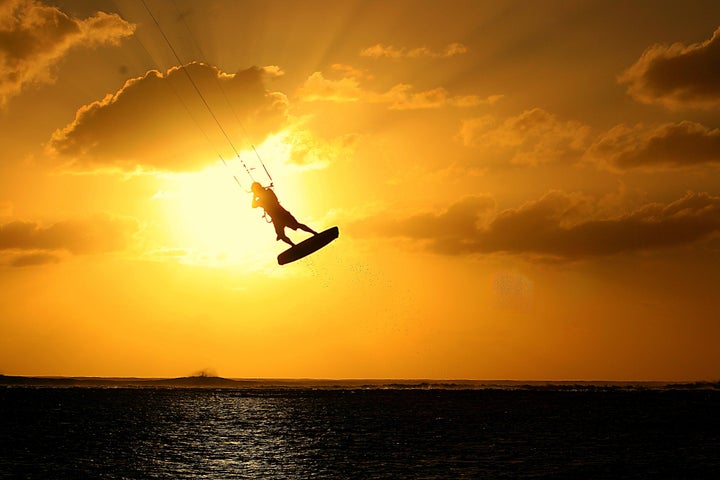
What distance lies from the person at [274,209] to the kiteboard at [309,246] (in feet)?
4.35

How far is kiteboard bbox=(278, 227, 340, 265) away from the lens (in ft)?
113

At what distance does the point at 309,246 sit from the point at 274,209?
3256 mm

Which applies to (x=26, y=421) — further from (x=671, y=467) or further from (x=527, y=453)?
(x=671, y=467)

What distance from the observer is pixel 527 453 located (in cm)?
5241

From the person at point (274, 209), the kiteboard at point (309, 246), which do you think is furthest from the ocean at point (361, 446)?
the person at point (274, 209)

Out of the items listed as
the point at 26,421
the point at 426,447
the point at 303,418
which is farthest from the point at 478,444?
the point at 26,421

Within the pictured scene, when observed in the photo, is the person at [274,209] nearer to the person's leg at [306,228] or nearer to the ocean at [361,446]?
the person's leg at [306,228]

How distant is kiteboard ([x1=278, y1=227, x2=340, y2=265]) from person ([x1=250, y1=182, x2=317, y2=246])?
133 cm

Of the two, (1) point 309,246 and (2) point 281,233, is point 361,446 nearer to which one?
(1) point 309,246

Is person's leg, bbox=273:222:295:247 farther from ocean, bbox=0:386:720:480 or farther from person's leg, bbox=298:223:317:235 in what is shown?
ocean, bbox=0:386:720:480

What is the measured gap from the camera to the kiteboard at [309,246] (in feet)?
113

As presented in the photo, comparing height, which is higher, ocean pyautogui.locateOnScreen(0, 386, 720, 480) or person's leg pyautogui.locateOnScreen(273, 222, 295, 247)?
person's leg pyautogui.locateOnScreen(273, 222, 295, 247)

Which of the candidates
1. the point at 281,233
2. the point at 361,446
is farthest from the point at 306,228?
the point at 361,446

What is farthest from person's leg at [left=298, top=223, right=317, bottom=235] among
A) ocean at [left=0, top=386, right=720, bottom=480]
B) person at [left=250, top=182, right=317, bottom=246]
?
ocean at [left=0, top=386, right=720, bottom=480]
